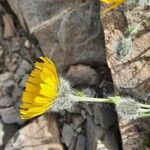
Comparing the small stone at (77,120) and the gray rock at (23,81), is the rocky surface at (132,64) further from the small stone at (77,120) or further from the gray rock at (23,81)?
the gray rock at (23,81)

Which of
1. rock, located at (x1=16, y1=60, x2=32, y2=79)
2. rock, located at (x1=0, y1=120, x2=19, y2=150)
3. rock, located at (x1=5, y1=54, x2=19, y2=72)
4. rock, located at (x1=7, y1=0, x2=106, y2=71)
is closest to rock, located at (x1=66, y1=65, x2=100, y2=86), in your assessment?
rock, located at (x1=7, y1=0, x2=106, y2=71)

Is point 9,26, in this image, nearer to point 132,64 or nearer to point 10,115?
point 10,115

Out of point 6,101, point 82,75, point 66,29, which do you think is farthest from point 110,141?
point 6,101

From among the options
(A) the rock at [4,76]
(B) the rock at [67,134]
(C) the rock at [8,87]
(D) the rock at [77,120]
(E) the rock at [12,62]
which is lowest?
(B) the rock at [67,134]

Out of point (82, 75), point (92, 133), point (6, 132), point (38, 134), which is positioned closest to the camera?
point (92, 133)

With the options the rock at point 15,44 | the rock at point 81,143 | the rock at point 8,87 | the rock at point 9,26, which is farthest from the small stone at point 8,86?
the rock at point 81,143

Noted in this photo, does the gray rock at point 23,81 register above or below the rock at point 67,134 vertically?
above
